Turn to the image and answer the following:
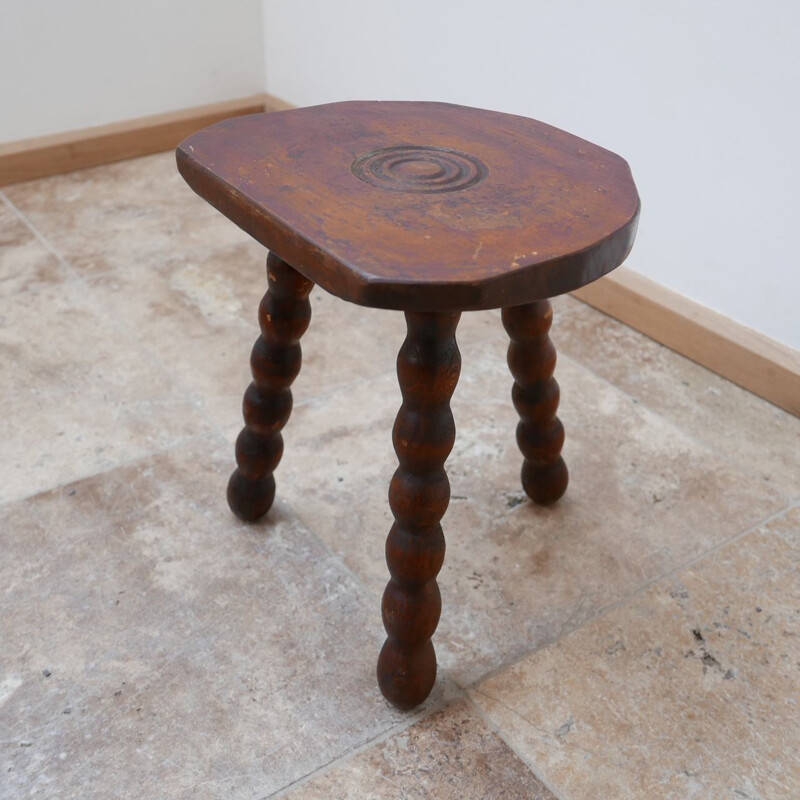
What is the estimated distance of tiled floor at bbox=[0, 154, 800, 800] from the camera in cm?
106

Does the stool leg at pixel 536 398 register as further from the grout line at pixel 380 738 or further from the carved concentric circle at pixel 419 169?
the grout line at pixel 380 738

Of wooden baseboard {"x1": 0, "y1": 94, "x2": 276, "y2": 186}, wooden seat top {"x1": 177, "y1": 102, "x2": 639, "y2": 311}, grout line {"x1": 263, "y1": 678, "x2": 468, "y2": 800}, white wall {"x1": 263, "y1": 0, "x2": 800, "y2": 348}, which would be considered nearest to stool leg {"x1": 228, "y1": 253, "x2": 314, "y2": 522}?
wooden seat top {"x1": 177, "y1": 102, "x2": 639, "y2": 311}

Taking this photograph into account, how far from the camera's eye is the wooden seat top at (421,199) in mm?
861

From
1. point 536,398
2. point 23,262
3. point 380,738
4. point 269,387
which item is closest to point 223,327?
point 23,262

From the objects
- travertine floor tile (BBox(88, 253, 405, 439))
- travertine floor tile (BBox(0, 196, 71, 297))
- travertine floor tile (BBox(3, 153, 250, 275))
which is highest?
travertine floor tile (BBox(88, 253, 405, 439))

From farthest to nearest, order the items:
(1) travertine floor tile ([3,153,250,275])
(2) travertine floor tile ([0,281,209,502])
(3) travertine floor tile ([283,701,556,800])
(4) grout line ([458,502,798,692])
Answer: (1) travertine floor tile ([3,153,250,275]) → (2) travertine floor tile ([0,281,209,502]) → (4) grout line ([458,502,798,692]) → (3) travertine floor tile ([283,701,556,800])

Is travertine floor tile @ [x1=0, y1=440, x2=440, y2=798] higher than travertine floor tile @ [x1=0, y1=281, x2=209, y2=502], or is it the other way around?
travertine floor tile @ [x1=0, y1=440, x2=440, y2=798]

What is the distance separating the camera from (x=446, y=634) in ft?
3.98

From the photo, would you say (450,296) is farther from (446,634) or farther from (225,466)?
(225,466)

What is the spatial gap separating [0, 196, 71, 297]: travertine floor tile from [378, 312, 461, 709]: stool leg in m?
1.26

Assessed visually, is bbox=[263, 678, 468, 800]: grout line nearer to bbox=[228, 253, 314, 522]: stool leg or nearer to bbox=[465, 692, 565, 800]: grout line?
bbox=[465, 692, 565, 800]: grout line

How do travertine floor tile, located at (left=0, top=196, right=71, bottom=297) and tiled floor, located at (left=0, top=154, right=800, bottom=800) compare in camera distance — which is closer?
tiled floor, located at (left=0, top=154, right=800, bottom=800)

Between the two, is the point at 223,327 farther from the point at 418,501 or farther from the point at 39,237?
the point at 418,501

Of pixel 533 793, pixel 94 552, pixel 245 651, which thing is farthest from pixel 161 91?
pixel 533 793
